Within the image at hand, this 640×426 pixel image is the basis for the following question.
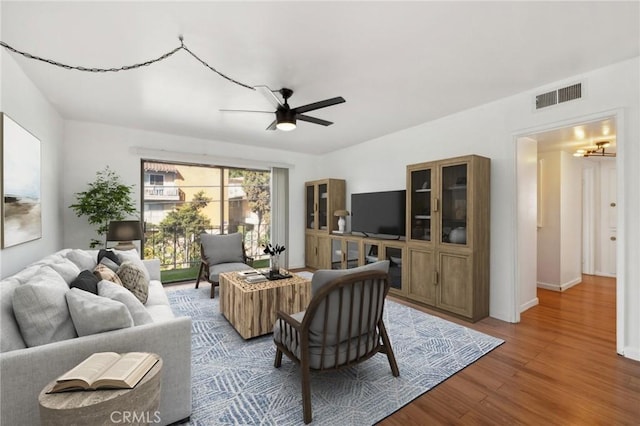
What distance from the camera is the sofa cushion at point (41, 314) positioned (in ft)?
4.56

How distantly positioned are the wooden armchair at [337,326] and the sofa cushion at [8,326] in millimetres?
1347

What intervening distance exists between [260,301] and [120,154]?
337 centimetres

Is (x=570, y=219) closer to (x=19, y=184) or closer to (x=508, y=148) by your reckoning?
(x=508, y=148)

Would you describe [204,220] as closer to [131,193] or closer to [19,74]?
[131,193]

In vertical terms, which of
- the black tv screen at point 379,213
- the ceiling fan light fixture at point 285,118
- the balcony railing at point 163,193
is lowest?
the black tv screen at point 379,213

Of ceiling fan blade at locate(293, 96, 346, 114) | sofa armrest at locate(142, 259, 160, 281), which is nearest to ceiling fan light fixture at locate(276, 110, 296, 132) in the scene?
ceiling fan blade at locate(293, 96, 346, 114)

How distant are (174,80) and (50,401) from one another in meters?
2.60

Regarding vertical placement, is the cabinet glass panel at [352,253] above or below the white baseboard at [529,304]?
above

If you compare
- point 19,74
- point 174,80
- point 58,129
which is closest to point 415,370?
point 174,80

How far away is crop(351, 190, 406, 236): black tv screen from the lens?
4.20 meters

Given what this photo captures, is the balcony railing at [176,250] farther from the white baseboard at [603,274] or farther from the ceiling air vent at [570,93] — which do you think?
the white baseboard at [603,274]

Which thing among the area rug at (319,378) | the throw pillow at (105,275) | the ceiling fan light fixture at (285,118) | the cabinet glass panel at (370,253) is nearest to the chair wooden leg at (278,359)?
the area rug at (319,378)

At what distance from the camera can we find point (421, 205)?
3.73 meters

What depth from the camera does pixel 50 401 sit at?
3.50 feet
